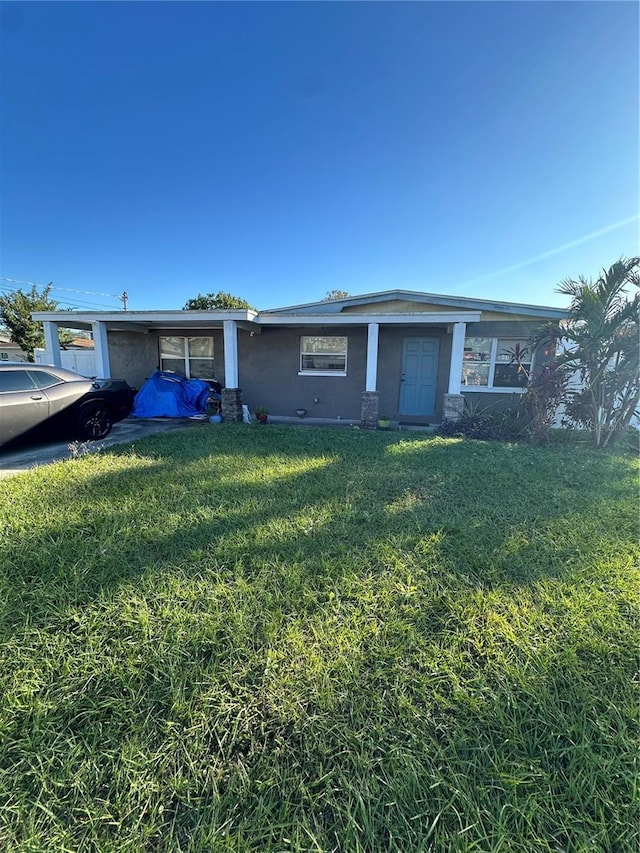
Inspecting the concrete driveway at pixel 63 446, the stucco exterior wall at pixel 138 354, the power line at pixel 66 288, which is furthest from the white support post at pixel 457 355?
the power line at pixel 66 288

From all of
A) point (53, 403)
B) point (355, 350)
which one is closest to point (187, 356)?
point (355, 350)

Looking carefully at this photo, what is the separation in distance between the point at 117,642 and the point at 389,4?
33.3 ft

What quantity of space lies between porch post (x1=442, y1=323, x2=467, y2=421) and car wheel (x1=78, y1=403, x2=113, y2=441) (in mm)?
7305

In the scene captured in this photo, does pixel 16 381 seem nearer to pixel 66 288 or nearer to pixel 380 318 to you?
pixel 380 318

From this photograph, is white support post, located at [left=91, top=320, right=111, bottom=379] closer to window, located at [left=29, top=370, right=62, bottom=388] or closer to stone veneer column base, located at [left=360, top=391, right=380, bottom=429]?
window, located at [left=29, top=370, right=62, bottom=388]

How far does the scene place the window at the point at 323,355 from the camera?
32.7 feet

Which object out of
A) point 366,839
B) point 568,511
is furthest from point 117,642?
point 568,511

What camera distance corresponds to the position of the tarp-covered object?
948 centimetres

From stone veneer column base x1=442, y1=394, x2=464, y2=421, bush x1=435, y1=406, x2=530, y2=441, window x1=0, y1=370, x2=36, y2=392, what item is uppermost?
window x1=0, y1=370, x2=36, y2=392

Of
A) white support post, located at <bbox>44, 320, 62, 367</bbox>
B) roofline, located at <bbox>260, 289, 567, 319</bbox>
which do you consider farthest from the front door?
white support post, located at <bbox>44, 320, 62, 367</bbox>

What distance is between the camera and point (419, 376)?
9.62 metres

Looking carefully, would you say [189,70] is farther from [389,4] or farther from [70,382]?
[70,382]

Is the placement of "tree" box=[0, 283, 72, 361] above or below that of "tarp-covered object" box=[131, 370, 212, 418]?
above

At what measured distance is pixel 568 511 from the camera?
11.8 ft
